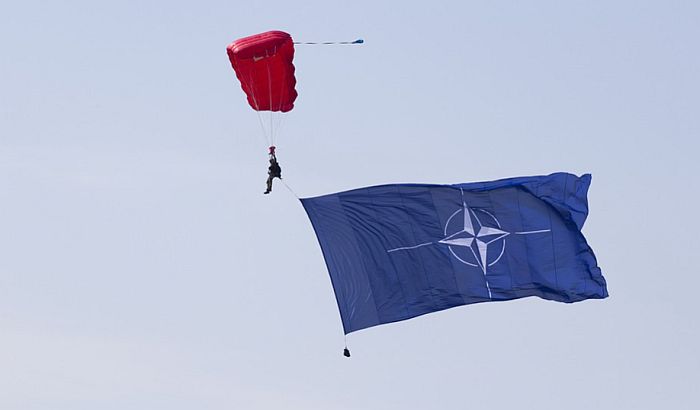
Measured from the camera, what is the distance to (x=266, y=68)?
226ft

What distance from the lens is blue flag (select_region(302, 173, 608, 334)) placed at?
2662 inches

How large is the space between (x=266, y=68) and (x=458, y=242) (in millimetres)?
4475

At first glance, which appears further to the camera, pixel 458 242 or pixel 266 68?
pixel 266 68

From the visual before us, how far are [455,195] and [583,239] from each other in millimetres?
2326

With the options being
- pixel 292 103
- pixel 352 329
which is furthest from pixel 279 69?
pixel 352 329

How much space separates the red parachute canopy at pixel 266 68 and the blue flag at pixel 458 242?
8.19 feet

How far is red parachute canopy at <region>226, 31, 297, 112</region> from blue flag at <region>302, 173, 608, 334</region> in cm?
250

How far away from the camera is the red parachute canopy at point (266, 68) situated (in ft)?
226

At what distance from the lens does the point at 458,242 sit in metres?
68.6

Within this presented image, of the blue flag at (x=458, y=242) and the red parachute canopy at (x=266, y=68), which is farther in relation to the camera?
the red parachute canopy at (x=266, y=68)

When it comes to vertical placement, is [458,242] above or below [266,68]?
below

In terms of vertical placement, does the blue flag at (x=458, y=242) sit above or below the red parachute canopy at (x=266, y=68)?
below

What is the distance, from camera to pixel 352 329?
66812 millimetres

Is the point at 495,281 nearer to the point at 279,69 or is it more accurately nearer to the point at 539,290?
the point at 539,290
